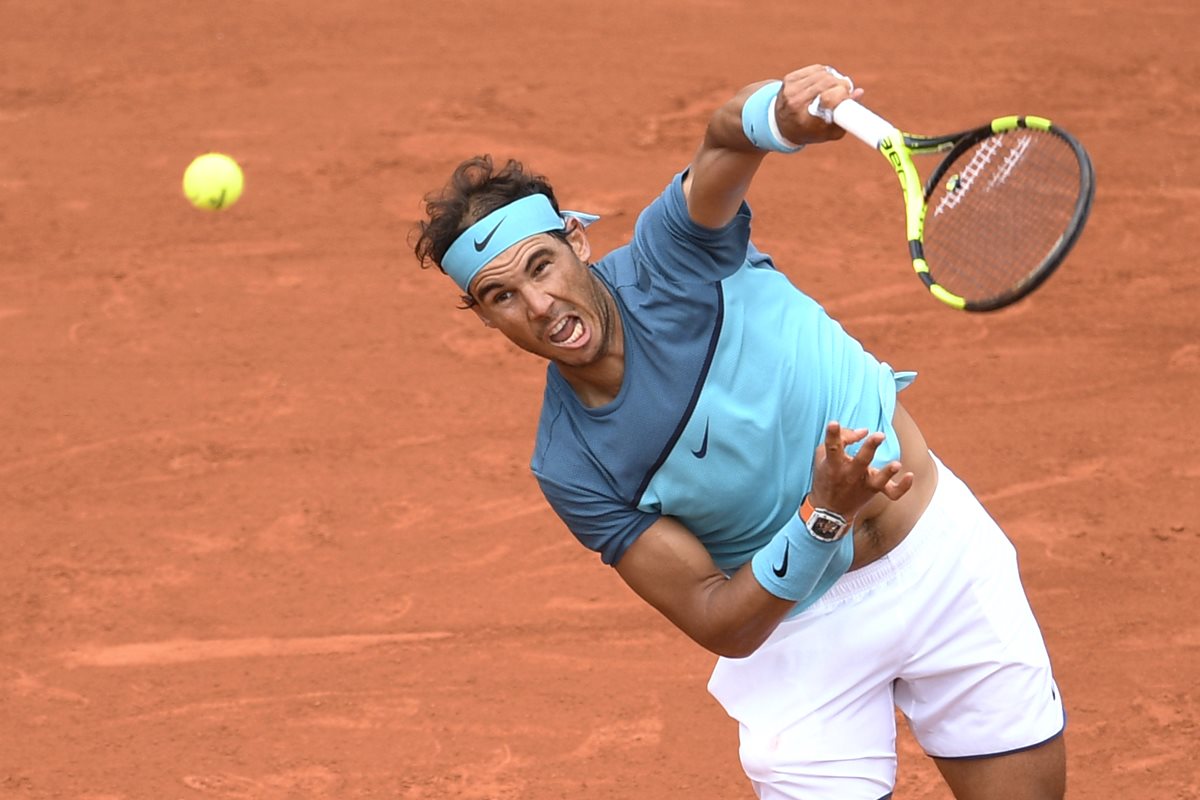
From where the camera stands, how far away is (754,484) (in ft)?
12.4

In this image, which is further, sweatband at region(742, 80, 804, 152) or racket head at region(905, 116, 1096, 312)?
racket head at region(905, 116, 1096, 312)

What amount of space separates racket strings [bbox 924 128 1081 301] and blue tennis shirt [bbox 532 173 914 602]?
399 mm

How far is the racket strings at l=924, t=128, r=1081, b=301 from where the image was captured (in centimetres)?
384

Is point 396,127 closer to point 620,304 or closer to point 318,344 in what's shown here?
point 318,344

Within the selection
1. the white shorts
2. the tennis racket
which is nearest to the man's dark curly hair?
the tennis racket

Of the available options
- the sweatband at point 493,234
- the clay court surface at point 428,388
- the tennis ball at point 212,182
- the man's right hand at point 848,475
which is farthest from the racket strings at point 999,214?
the tennis ball at point 212,182

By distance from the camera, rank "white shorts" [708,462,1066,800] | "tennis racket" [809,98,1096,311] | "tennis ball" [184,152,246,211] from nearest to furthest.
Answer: "tennis racket" [809,98,1096,311], "white shorts" [708,462,1066,800], "tennis ball" [184,152,246,211]

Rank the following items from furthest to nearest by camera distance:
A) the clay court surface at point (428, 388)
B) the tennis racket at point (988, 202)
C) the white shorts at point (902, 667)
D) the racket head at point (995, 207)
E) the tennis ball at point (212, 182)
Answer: the tennis ball at point (212, 182)
the clay court surface at point (428, 388)
the white shorts at point (902, 667)
the racket head at point (995, 207)
the tennis racket at point (988, 202)

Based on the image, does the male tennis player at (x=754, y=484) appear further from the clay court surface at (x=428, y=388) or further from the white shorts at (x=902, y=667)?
the clay court surface at (x=428, y=388)

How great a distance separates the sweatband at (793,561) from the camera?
3422mm

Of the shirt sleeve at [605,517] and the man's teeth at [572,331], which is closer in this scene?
the man's teeth at [572,331]

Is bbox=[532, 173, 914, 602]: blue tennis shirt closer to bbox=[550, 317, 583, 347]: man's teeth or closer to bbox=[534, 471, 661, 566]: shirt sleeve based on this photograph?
bbox=[534, 471, 661, 566]: shirt sleeve

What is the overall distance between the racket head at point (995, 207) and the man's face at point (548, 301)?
28.9 inches

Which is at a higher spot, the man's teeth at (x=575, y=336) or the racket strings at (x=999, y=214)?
the racket strings at (x=999, y=214)
